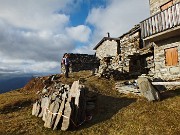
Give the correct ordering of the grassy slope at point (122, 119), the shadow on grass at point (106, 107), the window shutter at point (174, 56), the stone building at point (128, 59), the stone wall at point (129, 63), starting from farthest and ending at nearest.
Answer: the stone building at point (128, 59)
the stone wall at point (129, 63)
the window shutter at point (174, 56)
the shadow on grass at point (106, 107)
the grassy slope at point (122, 119)

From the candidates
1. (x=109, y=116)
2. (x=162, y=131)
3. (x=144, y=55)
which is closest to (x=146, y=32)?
(x=144, y=55)

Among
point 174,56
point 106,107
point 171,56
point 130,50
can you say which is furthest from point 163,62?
point 130,50

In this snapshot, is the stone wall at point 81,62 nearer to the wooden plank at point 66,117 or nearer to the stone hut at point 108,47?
the stone hut at point 108,47

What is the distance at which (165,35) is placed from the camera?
62.2 feet

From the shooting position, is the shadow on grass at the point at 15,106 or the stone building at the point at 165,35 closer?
Answer: the stone building at the point at 165,35

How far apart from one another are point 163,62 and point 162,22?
13.6 ft

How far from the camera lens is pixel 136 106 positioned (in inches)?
533

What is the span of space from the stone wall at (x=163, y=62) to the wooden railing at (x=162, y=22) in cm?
170

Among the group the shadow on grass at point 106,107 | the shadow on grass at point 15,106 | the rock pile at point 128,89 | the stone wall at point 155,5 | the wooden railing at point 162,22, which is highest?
the stone wall at point 155,5

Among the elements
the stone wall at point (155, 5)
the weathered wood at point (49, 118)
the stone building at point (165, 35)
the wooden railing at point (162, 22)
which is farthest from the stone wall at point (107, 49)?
the weathered wood at point (49, 118)

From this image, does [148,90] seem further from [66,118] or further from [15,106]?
[15,106]

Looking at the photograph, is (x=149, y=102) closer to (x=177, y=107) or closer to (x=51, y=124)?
(x=177, y=107)

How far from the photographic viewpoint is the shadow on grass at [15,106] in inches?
704

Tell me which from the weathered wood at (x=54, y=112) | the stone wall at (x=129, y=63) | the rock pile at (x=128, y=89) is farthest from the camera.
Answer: the stone wall at (x=129, y=63)
